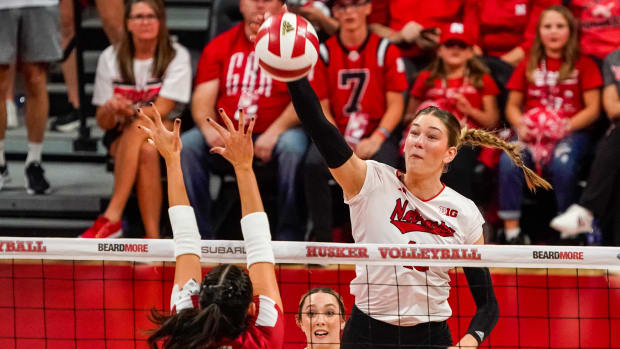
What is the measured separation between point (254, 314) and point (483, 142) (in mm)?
1518

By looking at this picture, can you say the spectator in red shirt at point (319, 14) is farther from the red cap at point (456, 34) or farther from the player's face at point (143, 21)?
the player's face at point (143, 21)

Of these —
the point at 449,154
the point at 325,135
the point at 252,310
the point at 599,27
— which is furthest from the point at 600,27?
the point at 252,310

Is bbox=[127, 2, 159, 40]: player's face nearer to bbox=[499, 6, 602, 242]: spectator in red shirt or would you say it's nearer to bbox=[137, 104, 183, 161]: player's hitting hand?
bbox=[499, 6, 602, 242]: spectator in red shirt

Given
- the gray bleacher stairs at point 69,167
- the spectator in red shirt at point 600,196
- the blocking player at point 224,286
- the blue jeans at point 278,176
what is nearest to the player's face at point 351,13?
the blue jeans at point 278,176

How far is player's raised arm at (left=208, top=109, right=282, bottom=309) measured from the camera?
3258mm

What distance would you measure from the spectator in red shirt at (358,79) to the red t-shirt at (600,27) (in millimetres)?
1683

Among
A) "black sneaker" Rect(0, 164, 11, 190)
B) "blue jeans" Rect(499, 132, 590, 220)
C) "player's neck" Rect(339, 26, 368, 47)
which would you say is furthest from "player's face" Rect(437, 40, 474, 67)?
"black sneaker" Rect(0, 164, 11, 190)

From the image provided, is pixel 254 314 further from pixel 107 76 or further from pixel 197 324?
pixel 107 76

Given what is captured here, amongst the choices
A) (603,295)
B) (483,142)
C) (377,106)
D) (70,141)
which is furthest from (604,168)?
(70,141)

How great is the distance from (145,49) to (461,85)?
2.76 metres

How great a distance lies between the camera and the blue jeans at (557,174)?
7211 mm

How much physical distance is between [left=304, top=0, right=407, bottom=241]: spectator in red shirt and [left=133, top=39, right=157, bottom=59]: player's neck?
58.2 inches

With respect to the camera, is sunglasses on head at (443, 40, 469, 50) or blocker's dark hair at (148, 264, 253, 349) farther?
sunglasses on head at (443, 40, 469, 50)

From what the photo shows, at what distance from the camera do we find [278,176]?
7277 millimetres
